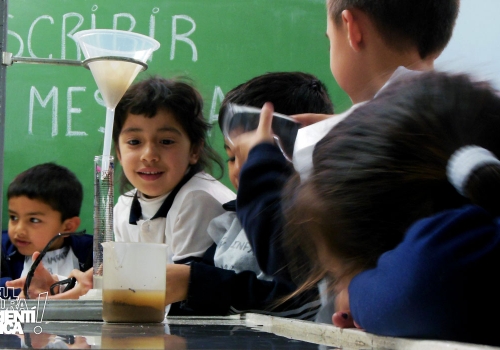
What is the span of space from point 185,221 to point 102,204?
465 mm

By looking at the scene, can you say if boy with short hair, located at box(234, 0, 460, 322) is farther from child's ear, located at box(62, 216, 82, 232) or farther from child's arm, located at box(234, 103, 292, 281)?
child's ear, located at box(62, 216, 82, 232)

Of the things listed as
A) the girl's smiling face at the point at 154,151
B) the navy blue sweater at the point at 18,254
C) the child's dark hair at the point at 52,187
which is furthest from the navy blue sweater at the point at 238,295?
the child's dark hair at the point at 52,187

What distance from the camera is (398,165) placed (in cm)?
53

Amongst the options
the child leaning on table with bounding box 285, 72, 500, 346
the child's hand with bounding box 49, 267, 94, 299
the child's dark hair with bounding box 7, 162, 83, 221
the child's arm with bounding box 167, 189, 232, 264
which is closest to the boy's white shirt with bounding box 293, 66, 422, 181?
the child leaning on table with bounding box 285, 72, 500, 346

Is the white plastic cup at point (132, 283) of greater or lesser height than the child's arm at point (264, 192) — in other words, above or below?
below

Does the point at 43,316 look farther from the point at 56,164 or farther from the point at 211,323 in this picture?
the point at 56,164

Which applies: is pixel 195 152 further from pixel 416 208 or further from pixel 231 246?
pixel 416 208

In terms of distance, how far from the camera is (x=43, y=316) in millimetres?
832

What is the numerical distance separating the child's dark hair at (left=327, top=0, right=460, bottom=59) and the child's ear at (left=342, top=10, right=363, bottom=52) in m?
0.02

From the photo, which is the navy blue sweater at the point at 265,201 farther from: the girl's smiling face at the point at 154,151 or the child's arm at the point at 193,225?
the girl's smiling face at the point at 154,151

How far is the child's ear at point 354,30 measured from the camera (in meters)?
1.02

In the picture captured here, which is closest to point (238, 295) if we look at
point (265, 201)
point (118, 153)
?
point (265, 201)

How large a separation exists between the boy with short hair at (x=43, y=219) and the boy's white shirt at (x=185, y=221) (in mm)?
472

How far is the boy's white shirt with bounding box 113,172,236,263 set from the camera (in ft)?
4.60
